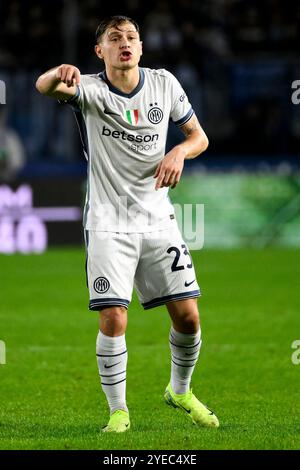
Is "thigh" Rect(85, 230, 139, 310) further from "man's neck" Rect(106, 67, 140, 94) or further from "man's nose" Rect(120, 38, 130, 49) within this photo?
"man's nose" Rect(120, 38, 130, 49)

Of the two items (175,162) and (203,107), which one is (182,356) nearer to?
(175,162)

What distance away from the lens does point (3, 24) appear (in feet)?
67.1

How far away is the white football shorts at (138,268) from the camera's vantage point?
19.2 feet

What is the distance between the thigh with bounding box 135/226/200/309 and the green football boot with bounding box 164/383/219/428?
600mm

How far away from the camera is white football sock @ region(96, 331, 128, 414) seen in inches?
231

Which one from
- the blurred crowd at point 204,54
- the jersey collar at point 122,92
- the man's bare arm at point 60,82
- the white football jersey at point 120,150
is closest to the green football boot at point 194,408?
the white football jersey at point 120,150

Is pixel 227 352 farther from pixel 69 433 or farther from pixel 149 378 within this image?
pixel 69 433

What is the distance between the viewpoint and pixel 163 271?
238 inches

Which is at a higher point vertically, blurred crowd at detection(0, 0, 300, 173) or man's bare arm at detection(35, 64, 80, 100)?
man's bare arm at detection(35, 64, 80, 100)

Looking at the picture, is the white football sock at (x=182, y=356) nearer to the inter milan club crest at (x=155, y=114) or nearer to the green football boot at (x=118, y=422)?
the green football boot at (x=118, y=422)

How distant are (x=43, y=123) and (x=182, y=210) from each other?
2834mm

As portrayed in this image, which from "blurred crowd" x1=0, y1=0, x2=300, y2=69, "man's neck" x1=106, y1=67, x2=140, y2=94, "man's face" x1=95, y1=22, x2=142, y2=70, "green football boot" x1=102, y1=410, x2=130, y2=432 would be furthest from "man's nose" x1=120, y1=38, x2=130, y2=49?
"blurred crowd" x1=0, y1=0, x2=300, y2=69

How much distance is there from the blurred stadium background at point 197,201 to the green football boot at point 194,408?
0.39ft

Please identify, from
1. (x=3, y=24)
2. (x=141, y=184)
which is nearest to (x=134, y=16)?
(x=3, y=24)
